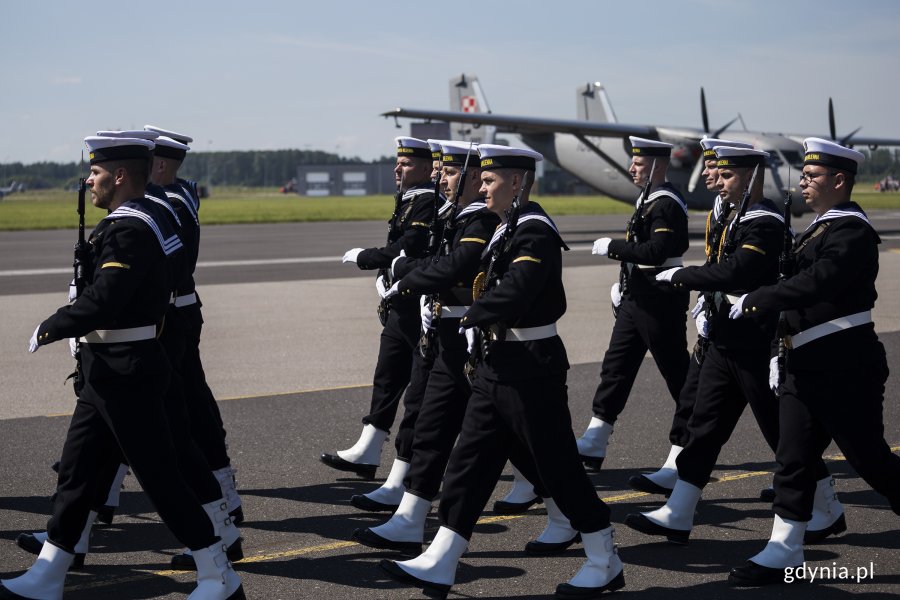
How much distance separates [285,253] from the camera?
26.3m

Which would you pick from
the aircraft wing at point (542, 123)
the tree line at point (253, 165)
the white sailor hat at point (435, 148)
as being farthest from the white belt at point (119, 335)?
the tree line at point (253, 165)

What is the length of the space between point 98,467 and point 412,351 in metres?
2.69

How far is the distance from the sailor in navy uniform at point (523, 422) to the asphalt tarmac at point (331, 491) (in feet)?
0.81

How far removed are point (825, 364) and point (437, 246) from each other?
208 centimetres

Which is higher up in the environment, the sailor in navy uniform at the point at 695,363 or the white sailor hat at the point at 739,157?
the white sailor hat at the point at 739,157

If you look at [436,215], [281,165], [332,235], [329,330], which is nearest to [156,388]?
[436,215]

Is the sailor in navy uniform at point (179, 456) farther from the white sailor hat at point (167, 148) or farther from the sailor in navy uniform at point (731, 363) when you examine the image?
the sailor in navy uniform at point (731, 363)

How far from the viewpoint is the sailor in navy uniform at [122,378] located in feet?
14.9

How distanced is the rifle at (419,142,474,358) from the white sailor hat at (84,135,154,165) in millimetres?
1506

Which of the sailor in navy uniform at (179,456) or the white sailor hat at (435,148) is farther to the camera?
the white sailor hat at (435,148)

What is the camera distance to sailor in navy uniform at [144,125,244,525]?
238 inches

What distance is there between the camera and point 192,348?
6.22 meters

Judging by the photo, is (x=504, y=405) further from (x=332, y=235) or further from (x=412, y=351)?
(x=332, y=235)

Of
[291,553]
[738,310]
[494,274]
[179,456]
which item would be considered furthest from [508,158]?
[291,553]
